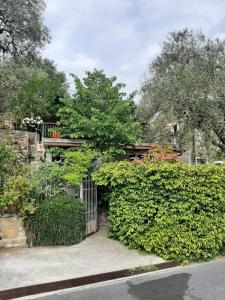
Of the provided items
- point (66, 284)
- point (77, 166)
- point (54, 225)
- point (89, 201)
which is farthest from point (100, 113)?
point (66, 284)

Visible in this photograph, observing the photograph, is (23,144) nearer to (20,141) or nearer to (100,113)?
(20,141)

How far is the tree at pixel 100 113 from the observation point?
35.6 feet

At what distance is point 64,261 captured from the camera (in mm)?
6383

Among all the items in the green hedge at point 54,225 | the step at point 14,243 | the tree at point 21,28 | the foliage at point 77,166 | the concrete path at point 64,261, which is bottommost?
the concrete path at point 64,261

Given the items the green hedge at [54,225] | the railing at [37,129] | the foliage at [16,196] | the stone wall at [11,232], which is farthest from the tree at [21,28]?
the green hedge at [54,225]

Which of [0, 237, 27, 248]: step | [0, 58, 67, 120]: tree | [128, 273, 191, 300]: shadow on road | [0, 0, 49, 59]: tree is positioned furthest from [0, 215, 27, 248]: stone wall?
[0, 0, 49, 59]: tree

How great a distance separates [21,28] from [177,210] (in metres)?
17.5

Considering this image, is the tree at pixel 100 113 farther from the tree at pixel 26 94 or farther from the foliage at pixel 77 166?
the tree at pixel 26 94

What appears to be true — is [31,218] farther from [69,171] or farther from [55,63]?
[55,63]

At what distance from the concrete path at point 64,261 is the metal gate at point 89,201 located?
716mm

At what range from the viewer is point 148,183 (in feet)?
23.1

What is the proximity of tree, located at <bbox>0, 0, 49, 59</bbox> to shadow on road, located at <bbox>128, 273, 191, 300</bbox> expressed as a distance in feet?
61.1

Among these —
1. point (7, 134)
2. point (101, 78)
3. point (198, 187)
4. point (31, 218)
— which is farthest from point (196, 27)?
point (31, 218)

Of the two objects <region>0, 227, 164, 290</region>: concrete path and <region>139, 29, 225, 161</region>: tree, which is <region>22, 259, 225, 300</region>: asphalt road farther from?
<region>139, 29, 225, 161</region>: tree
